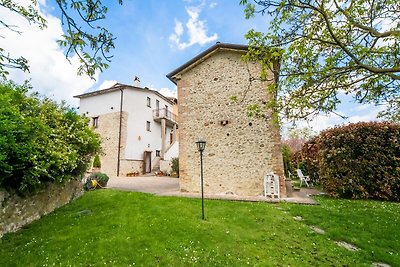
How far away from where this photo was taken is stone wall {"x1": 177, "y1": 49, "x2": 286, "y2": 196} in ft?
35.8

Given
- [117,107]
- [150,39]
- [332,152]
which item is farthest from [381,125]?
[117,107]

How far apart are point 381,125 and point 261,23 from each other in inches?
296

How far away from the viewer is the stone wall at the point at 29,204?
19.4ft

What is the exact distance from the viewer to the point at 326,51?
21.3 ft

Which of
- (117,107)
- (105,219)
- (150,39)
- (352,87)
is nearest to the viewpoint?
(352,87)

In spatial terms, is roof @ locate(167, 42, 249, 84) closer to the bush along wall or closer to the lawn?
the bush along wall

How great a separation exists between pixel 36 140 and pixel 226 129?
774 centimetres

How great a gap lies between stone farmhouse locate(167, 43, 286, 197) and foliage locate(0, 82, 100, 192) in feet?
15.9

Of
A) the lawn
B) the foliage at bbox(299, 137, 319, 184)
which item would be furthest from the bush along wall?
the foliage at bbox(299, 137, 319, 184)

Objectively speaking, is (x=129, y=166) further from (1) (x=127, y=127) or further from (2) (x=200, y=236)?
(2) (x=200, y=236)

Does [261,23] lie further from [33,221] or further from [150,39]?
[33,221]

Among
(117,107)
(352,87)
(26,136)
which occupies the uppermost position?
(117,107)

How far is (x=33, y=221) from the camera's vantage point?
6.77 meters

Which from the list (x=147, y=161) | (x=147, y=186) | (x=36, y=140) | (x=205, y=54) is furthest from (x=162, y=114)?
(x=36, y=140)
